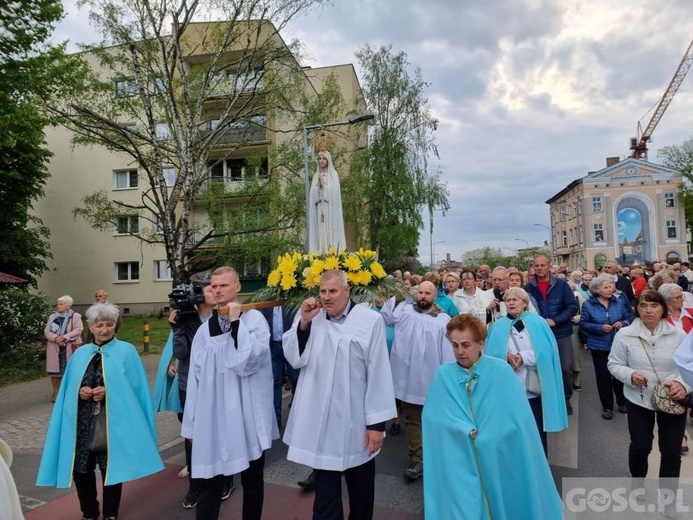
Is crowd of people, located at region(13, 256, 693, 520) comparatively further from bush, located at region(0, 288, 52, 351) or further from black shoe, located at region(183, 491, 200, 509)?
bush, located at region(0, 288, 52, 351)

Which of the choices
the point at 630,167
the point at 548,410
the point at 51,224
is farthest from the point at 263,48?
the point at 630,167

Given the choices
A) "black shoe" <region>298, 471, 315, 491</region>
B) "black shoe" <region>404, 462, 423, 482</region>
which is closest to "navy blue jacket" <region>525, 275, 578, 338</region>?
"black shoe" <region>404, 462, 423, 482</region>

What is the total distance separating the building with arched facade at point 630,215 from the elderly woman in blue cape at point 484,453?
63.8 meters

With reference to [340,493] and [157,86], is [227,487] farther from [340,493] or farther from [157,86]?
[157,86]

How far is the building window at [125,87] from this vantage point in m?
16.2

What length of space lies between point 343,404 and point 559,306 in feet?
14.7

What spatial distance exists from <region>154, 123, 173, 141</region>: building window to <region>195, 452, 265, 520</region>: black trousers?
16.7m

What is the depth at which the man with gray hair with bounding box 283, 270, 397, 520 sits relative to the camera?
311 centimetres

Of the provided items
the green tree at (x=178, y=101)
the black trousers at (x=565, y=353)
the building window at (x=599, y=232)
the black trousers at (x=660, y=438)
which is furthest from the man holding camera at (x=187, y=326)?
the building window at (x=599, y=232)

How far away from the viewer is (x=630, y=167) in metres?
62.9

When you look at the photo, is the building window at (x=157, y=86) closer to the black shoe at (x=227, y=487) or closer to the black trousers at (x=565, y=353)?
the black shoe at (x=227, y=487)

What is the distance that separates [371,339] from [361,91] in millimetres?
27163

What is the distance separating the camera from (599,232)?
2496 inches

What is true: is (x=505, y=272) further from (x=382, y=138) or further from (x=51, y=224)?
(x=51, y=224)
